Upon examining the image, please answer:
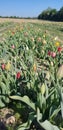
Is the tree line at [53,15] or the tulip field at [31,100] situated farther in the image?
the tree line at [53,15]

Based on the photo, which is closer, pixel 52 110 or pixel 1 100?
pixel 52 110

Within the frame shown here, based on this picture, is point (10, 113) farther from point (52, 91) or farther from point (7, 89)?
point (52, 91)

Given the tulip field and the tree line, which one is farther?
the tree line

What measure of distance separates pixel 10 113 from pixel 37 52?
4.14 metres

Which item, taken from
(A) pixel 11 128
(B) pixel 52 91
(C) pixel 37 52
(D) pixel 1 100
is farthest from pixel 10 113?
(C) pixel 37 52

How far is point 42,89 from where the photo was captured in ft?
9.93

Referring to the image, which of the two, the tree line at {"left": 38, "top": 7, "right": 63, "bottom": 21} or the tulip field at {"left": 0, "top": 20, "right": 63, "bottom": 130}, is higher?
the tulip field at {"left": 0, "top": 20, "right": 63, "bottom": 130}

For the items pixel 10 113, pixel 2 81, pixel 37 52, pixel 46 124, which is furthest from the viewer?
pixel 37 52

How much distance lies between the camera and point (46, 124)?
2.69 meters

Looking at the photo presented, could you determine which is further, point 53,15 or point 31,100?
point 53,15

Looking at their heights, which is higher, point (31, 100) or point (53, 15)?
point (31, 100)

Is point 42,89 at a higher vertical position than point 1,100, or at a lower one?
higher

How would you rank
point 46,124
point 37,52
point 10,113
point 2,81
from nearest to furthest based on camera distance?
point 46,124
point 10,113
point 2,81
point 37,52

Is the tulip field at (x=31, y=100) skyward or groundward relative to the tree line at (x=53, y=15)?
skyward
